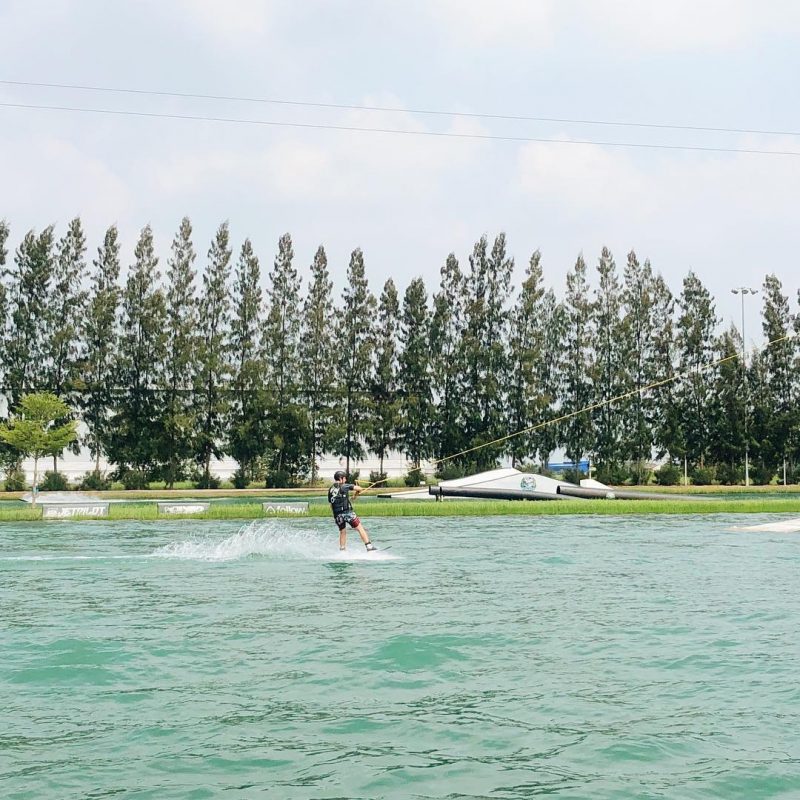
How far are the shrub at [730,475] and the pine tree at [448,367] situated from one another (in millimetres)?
20527

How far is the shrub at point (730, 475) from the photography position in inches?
3329

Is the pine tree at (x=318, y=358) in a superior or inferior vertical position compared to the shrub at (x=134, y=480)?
superior

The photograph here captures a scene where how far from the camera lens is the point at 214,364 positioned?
254ft

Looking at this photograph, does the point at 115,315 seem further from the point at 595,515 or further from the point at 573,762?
the point at 573,762

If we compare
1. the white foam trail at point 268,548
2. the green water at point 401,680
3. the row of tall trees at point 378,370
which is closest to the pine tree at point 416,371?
the row of tall trees at point 378,370

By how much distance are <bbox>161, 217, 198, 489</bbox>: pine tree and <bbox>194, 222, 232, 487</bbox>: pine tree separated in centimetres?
69

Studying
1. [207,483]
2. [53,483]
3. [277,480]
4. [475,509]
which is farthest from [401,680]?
[277,480]

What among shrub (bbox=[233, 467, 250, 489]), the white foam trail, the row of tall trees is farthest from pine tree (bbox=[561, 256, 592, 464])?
the white foam trail

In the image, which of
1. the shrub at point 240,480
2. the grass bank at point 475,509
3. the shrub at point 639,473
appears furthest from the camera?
the shrub at point 639,473

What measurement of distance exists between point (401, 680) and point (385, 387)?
71.6 metres

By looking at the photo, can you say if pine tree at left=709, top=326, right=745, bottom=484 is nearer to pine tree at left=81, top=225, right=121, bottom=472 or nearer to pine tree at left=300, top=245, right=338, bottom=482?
pine tree at left=300, top=245, right=338, bottom=482

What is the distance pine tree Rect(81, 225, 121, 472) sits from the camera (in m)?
77.4

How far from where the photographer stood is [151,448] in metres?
76.9

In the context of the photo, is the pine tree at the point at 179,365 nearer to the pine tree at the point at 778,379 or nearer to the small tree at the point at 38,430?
the small tree at the point at 38,430
